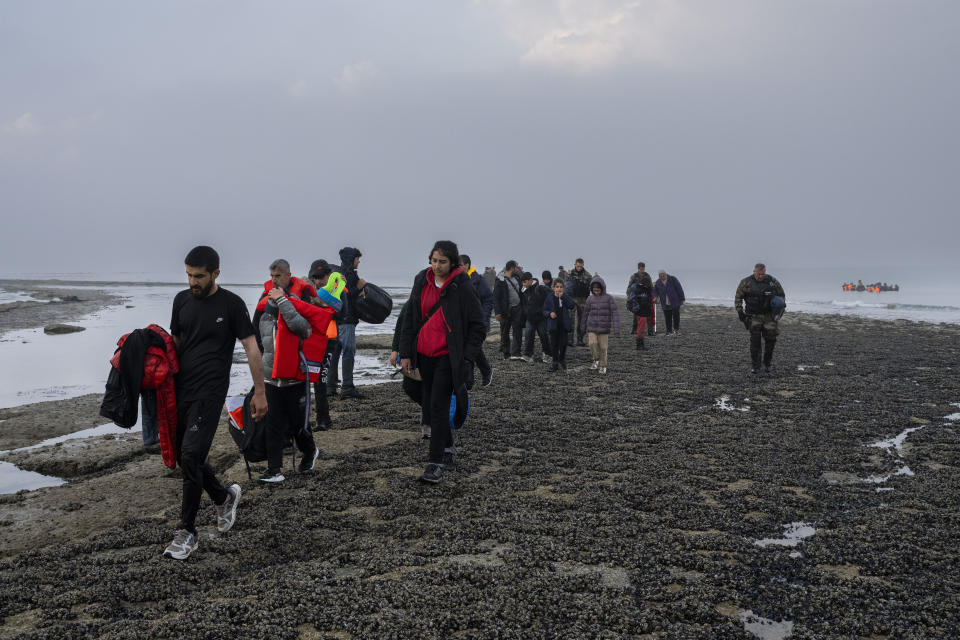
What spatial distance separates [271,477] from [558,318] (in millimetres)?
8965

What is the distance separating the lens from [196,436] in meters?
4.44

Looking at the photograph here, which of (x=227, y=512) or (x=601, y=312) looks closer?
(x=227, y=512)

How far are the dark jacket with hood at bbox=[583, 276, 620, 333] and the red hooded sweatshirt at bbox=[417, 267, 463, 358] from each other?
7.72 m

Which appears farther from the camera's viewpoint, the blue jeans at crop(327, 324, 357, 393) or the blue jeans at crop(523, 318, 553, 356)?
the blue jeans at crop(523, 318, 553, 356)

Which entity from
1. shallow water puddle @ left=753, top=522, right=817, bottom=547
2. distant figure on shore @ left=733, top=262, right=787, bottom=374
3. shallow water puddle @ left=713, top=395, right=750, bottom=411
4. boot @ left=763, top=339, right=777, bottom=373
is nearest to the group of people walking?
shallow water puddle @ left=753, top=522, right=817, bottom=547

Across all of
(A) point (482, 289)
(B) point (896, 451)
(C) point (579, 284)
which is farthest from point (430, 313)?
(C) point (579, 284)

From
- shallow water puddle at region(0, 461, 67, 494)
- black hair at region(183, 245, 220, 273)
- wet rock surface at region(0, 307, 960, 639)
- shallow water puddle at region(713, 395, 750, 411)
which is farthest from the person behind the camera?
shallow water puddle at region(713, 395, 750, 411)

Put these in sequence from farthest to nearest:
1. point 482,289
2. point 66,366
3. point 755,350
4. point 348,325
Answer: point 66,366, point 755,350, point 482,289, point 348,325

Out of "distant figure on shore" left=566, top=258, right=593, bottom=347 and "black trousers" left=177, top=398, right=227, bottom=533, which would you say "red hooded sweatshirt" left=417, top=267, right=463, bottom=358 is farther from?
"distant figure on shore" left=566, top=258, right=593, bottom=347

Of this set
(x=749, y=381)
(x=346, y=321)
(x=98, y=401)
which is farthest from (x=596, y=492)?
(x=98, y=401)

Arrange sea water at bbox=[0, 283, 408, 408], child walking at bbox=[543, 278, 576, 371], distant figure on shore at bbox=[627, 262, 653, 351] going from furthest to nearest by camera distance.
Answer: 1. distant figure on shore at bbox=[627, 262, 653, 351]
2. child walking at bbox=[543, 278, 576, 371]
3. sea water at bbox=[0, 283, 408, 408]

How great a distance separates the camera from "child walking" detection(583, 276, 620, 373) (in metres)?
13.5

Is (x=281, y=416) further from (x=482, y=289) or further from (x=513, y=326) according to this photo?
(x=513, y=326)

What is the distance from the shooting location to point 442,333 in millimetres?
6230
